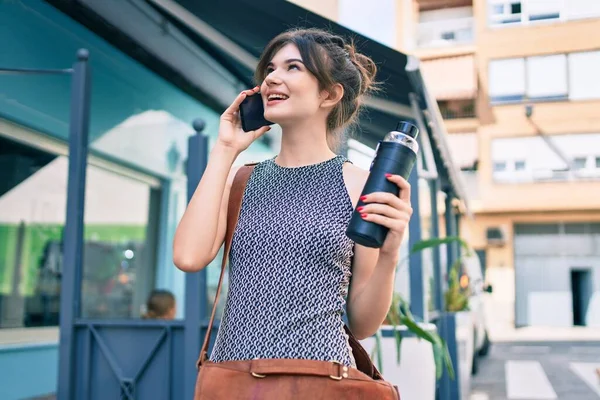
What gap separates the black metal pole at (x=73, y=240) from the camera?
11.3ft

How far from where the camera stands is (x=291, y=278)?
1206 mm

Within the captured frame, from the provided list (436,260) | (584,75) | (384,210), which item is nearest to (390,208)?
(384,210)

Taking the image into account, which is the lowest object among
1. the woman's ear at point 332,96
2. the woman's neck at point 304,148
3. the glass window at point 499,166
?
the woman's neck at point 304,148

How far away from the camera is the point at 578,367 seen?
417 inches

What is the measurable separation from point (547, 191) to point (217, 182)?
21.9 meters

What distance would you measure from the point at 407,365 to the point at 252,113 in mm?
2954

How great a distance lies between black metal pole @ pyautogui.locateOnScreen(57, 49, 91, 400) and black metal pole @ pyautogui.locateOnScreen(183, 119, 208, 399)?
1.99ft

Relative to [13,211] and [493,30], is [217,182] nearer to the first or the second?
[13,211]

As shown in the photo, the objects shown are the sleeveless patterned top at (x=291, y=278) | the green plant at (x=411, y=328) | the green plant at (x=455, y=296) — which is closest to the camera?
the sleeveless patterned top at (x=291, y=278)

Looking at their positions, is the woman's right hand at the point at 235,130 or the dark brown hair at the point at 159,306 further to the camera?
the dark brown hair at the point at 159,306

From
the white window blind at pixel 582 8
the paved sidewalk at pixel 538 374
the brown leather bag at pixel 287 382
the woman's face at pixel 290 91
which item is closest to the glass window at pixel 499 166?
the white window blind at pixel 582 8

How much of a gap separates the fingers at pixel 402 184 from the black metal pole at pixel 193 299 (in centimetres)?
242

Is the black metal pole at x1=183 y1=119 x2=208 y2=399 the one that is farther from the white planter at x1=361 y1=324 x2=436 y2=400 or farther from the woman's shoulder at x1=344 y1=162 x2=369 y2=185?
the woman's shoulder at x1=344 y1=162 x2=369 y2=185

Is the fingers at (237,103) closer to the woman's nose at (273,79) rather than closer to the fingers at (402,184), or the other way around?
the woman's nose at (273,79)
